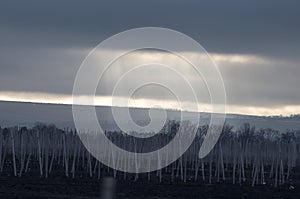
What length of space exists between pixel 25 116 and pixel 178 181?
14128cm

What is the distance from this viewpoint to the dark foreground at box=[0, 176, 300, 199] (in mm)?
31766

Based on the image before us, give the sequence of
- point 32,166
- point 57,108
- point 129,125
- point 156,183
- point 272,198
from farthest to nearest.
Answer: point 57,108 → point 129,125 → point 32,166 → point 156,183 → point 272,198

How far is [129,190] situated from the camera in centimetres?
3506

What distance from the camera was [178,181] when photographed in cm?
4431

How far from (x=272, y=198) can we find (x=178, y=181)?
10.5 meters

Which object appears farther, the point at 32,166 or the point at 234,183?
the point at 32,166

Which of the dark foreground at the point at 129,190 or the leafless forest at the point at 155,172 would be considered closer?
the dark foreground at the point at 129,190

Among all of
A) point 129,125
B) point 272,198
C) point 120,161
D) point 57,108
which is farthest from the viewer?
point 57,108

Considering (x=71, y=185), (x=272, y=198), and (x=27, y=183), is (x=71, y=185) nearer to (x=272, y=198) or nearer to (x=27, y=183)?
(x=27, y=183)

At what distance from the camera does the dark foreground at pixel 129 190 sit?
104 feet

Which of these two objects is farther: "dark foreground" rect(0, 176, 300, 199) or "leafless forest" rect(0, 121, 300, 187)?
"leafless forest" rect(0, 121, 300, 187)

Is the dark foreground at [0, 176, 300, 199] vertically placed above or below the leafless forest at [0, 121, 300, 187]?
below

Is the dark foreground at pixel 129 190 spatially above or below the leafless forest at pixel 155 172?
below

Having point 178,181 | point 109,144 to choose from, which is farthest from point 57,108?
point 178,181
